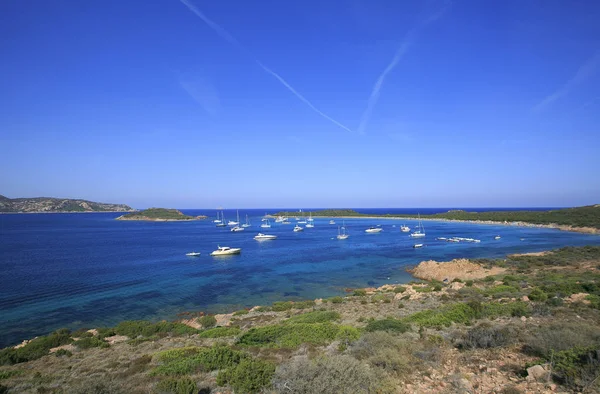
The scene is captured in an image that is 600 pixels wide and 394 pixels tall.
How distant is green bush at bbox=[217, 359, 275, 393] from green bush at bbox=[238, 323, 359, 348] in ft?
13.5

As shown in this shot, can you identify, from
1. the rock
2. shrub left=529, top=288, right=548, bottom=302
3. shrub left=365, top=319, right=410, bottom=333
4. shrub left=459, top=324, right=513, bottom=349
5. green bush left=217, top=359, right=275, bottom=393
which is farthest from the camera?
shrub left=529, top=288, right=548, bottom=302

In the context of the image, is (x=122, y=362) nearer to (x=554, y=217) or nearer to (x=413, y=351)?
(x=413, y=351)

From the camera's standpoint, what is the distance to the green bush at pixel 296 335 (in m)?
12.2

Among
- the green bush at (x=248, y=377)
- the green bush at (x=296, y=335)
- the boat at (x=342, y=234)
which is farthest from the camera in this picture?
the boat at (x=342, y=234)

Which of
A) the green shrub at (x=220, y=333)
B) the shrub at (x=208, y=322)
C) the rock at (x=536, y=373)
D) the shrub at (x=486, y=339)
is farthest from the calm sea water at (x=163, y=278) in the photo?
the rock at (x=536, y=373)

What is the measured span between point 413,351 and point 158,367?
25.4ft

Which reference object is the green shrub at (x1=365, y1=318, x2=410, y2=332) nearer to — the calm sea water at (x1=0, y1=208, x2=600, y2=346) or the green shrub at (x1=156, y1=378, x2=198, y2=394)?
the green shrub at (x1=156, y1=378, x2=198, y2=394)

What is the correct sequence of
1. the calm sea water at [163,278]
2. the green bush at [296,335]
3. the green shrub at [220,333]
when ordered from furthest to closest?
the calm sea water at [163,278], the green shrub at [220,333], the green bush at [296,335]

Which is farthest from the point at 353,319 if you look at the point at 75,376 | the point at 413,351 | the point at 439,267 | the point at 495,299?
the point at 439,267

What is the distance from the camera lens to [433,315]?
15.3 m

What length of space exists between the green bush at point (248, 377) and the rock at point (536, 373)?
5924 mm

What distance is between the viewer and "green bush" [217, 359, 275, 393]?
7438 millimetres

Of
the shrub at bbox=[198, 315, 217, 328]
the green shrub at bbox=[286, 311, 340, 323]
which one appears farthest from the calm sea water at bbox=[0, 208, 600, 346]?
the green shrub at bbox=[286, 311, 340, 323]

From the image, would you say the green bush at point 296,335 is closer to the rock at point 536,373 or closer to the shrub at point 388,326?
the shrub at point 388,326
